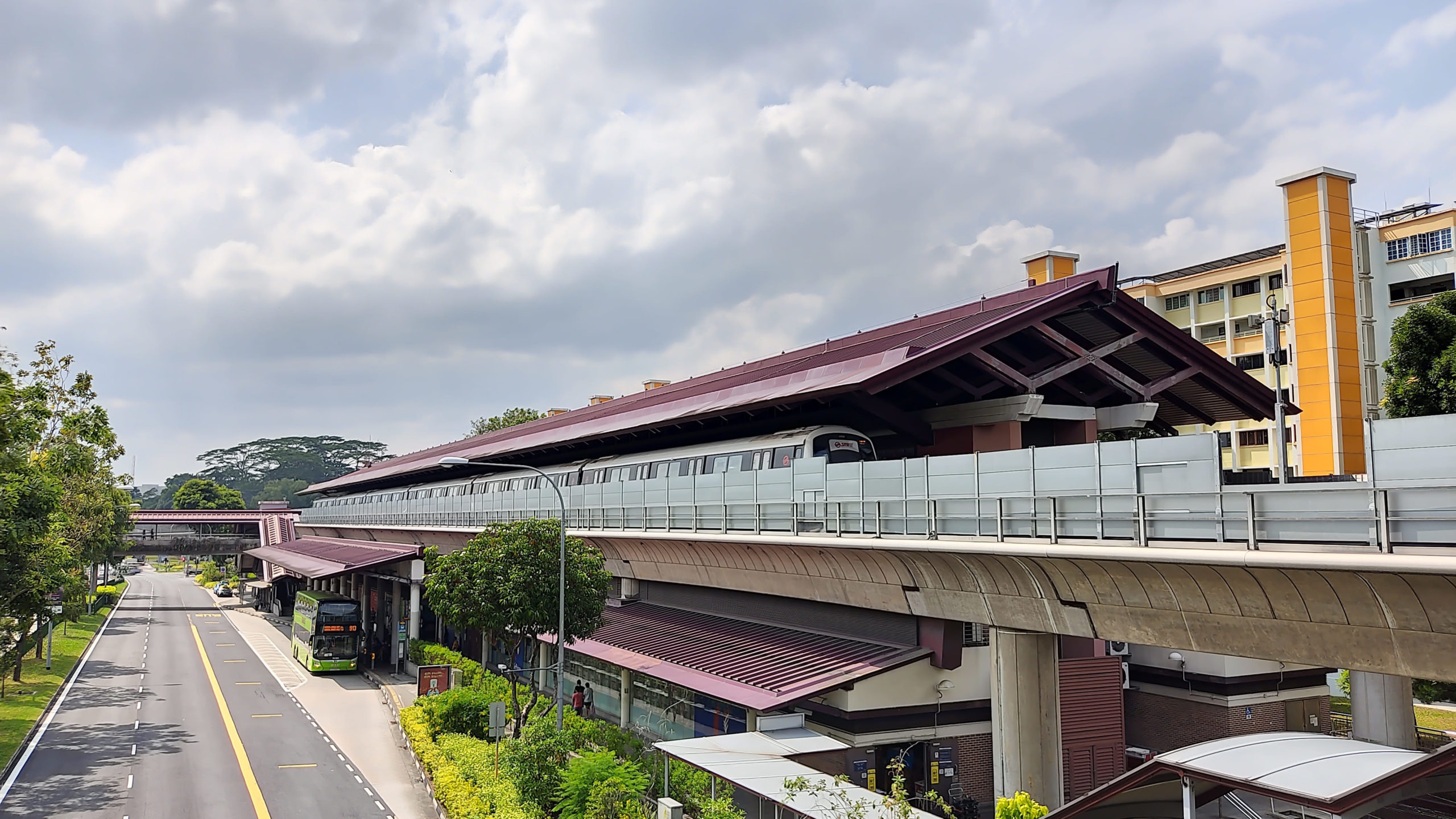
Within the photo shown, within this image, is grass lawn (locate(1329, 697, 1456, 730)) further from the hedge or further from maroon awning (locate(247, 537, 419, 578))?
maroon awning (locate(247, 537, 419, 578))

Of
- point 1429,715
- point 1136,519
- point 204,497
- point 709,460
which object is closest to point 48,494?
point 709,460

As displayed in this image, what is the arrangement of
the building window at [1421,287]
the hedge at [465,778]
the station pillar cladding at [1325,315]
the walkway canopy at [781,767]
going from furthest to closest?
the building window at [1421,287] < the station pillar cladding at [1325,315] < the hedge at [465,778] < the walkway canopy at [781,767]

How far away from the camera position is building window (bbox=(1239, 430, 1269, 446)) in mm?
67000

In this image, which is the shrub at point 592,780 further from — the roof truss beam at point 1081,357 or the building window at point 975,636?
the roof truss beam at point 1081,357

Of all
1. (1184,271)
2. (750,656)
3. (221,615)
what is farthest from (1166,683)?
(221,615)

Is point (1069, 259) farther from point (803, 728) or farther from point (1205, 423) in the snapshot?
point (803, 728)

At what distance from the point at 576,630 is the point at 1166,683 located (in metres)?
17.5

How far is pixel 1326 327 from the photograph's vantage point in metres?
54.1

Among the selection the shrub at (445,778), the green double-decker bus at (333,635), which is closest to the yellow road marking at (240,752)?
the shrub at (445,778)

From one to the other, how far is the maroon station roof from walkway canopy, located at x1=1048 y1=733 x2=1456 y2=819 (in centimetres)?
1351

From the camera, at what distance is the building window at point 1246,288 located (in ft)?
222

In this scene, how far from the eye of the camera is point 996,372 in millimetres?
25422

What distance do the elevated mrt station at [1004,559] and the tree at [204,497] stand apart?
139 m

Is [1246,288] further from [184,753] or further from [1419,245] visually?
[184,753]
